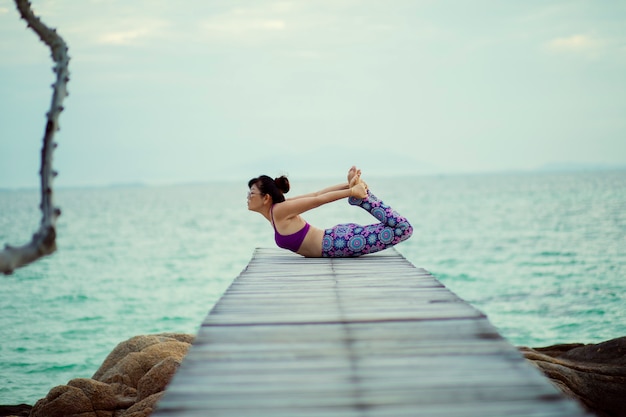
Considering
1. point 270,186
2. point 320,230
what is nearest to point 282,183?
point 270,186

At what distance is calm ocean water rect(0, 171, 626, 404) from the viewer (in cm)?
1798

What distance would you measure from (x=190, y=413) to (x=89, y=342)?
17500mm

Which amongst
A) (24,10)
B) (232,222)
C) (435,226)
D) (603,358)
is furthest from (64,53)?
(232,222)

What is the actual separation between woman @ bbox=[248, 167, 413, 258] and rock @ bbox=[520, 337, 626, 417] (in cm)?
219

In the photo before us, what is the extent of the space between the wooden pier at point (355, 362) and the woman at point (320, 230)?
235cm

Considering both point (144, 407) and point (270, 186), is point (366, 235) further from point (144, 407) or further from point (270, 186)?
point (144, 407)

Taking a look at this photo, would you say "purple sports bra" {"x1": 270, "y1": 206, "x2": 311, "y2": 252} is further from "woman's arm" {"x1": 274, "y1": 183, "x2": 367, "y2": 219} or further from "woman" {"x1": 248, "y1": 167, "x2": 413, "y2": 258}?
"woman's arm" {"x1": 274, "y1": 183, "x2": 367, "y2": 219}

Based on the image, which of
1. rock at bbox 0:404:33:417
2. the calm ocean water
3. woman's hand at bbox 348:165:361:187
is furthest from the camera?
the calm ocean water

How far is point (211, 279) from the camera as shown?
97.6ft

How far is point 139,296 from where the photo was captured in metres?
26.3

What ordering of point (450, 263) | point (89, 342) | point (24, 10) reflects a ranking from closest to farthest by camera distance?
point (24, 10), point (89, 342), point (450, 263)

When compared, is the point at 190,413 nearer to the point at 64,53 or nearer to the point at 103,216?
the point at 64,53

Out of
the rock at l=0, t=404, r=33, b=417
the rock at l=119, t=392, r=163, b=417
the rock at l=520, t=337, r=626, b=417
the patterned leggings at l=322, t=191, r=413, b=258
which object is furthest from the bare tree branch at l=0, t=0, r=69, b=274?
the rock at l=0, t=404, r=33, b=417

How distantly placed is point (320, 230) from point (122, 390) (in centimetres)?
285
